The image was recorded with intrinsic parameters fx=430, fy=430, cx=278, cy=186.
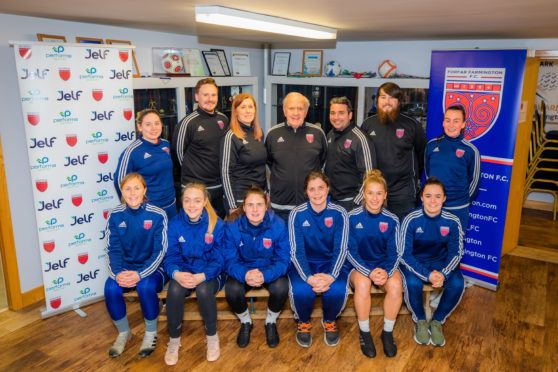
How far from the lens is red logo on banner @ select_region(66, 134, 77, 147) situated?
329cm

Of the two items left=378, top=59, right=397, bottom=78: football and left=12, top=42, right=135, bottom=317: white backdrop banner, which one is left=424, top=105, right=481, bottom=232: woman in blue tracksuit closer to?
left=378, top=59, right=397, bottom=78: football

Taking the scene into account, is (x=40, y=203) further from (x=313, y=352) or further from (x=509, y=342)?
(x=509, y=342)

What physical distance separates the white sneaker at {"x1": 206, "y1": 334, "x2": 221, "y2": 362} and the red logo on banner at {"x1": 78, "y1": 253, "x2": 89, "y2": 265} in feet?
4.30

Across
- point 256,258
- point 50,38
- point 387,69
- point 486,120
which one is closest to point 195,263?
point 256,258

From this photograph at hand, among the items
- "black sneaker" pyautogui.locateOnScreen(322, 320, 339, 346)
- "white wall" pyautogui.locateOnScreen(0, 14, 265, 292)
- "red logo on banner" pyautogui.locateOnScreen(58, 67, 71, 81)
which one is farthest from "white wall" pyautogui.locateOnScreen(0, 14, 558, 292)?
"black sneaker" pyautogui.locateOnScreen(322, 320, 339, 346)

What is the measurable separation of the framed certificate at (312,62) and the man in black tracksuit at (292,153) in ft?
8.08

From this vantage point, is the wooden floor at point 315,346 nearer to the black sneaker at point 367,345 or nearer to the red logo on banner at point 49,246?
the black sneaker at point 367,345

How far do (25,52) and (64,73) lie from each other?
28 cm

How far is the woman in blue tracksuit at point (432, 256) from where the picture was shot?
3.07 m

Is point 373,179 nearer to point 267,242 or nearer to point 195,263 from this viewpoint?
point 267,242

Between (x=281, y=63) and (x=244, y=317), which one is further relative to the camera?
(x=281, y=63)

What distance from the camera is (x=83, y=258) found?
3531 mm

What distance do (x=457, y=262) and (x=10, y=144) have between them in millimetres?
3504

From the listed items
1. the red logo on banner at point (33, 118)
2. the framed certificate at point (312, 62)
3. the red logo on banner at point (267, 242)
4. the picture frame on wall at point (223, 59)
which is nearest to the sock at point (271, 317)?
the red logo on banner at point (267, 242)
